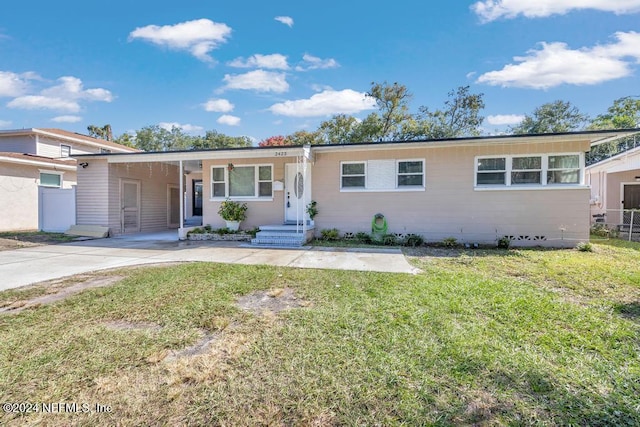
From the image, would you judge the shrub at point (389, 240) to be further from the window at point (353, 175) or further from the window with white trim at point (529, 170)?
the window with white trim at point (529, 170)

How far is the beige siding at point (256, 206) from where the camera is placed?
1083cm

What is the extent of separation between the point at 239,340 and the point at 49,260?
6485 millimetres

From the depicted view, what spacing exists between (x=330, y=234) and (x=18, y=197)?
15.0 metres

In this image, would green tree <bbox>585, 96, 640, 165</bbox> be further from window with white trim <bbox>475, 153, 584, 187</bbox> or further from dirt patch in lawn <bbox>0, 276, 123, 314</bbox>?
dirt patch in lawn <bbox>0, 276, 123, 314</bbox>

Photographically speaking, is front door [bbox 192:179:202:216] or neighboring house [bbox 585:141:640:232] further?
front door [bbox 192:179:202:216]

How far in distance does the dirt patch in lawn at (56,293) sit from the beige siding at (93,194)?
765 cm

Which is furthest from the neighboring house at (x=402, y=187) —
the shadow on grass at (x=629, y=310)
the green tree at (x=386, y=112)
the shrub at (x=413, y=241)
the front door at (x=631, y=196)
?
the green tree at (x=386, y=112)

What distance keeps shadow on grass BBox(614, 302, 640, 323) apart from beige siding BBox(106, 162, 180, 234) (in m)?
14.0

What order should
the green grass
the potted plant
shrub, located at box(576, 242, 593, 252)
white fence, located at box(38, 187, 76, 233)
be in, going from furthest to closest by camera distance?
white fence, located at box(38, 187, 76, 233)
the potted plant
shrub, located at box(576, 242, 593, 252)
the green grass

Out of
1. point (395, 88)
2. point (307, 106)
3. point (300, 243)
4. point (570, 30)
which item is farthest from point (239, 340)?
point (307, 106)

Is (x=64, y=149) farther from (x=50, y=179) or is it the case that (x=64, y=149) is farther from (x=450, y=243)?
(x=450, y=243)

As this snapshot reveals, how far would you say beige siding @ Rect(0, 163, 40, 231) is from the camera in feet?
44.3

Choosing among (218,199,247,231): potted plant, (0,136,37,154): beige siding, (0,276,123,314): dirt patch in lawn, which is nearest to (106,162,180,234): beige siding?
(218,199,247,231): potted plant

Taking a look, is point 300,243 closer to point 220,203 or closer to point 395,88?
point 220,203
